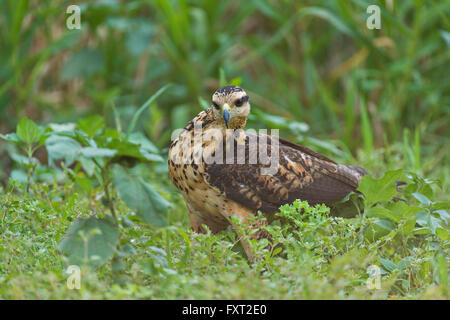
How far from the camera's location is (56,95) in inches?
231

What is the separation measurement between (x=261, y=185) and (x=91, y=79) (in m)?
3.43

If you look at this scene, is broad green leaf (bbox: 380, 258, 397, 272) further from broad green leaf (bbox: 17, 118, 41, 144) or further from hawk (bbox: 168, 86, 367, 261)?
broad green leaf (bbox: 17, 118, 41, 144)

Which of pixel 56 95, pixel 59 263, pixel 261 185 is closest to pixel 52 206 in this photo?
pixel 59 263

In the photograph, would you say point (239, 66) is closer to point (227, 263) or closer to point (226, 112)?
point (226, 112)

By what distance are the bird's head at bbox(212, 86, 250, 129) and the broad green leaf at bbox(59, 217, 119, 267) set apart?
84cm

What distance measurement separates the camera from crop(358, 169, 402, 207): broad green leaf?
2.85 m

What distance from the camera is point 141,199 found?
2395 millimetres

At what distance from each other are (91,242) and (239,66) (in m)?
4.05

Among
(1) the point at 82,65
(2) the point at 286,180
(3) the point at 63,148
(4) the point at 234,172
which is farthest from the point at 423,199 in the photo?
(1) the point at 82,65

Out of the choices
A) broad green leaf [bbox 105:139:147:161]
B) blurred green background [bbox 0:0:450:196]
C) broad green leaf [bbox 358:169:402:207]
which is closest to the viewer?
broad green leaf [bbox 105:139:147:161]
